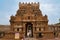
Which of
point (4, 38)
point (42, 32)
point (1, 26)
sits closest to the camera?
point (4, 38)

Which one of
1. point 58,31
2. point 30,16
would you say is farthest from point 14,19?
point 58,31

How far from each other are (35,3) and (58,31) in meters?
12.6

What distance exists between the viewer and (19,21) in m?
54.2

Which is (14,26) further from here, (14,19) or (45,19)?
(45,19)

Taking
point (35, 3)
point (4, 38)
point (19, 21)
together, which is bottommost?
point (4, 38)

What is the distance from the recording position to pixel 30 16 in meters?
54.4

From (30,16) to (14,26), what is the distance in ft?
19.1

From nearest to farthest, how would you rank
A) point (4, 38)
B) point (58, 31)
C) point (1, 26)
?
point (4, 38)
point (58, 31)
point (1, 26)

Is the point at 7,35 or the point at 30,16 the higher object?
the point at 30,16

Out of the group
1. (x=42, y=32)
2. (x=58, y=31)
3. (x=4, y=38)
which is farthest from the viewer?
(x=58, y=31)

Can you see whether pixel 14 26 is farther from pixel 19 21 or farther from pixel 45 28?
pixel 45 28

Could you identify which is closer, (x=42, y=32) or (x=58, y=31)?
(x=42, y=32)

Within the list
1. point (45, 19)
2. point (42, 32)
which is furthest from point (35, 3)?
point (42, 32)

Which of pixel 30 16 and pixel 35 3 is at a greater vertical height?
pixel 35 3
